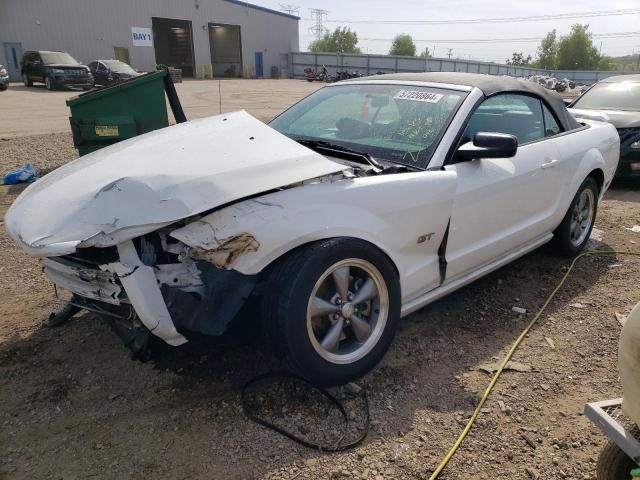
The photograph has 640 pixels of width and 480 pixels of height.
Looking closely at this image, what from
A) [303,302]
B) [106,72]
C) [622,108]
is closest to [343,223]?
[303,302]

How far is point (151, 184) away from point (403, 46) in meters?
107

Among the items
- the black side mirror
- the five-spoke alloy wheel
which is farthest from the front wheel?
the five-spoke alloy wheel

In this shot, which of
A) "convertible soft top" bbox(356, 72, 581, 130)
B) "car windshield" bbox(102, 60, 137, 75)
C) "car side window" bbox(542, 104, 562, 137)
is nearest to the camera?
"convertible soft top" bbox(356, 72, 581, 130)

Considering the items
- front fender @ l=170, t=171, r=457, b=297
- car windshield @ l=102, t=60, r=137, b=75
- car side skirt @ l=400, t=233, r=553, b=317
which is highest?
car windshield @ l=102, t=60, r=137, b=75

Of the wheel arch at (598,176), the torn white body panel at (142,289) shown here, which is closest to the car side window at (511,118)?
the wheel arch at (598,176)

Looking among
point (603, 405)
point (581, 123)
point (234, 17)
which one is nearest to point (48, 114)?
point (581, 123)

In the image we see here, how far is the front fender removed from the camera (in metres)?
2.16

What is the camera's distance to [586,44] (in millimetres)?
85500

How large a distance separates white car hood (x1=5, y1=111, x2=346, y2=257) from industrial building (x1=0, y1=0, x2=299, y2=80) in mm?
35401

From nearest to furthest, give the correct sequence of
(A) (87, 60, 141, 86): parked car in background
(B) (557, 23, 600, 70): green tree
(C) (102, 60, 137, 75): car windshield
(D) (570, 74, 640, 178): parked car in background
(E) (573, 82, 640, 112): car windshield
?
(D) (570, 74, 640, 178): parked car in background < (E) (573, 82, 640, 112): car windshield < (A) (87, 60, 141, 86): parked car in background < (C) (102, 60, 137, 75): car windshield < (B) (557, 23, 600, 70): green tree

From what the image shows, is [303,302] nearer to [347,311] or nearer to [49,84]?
[347,311]

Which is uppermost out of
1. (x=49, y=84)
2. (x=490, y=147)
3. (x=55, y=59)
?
(x=55, y=59)

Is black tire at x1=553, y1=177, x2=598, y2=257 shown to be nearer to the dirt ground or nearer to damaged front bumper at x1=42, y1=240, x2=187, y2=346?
damaged front bumper at x1=42, y1=240, x2=187, y2=346

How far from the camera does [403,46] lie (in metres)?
101
